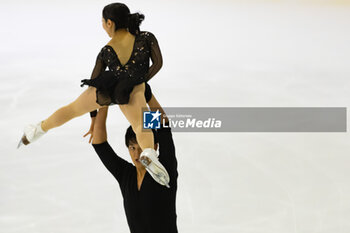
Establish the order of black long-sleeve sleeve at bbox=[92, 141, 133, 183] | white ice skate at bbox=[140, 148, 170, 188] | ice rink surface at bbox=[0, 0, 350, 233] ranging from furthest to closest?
ice rink surface at bbox=[0, 0, 350, 233]
black long-sleeve sleeve at bbox=[92, 141, 133, 183]
white ice skate at bbox=[140, 148, 170, 188]

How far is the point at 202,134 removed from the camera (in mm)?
4977

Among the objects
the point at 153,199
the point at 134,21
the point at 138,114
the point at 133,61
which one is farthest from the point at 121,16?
the point at 153,199

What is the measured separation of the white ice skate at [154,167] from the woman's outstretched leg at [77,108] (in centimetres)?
28

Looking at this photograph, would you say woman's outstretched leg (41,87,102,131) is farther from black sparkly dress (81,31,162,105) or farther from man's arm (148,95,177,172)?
man's arm (148,95,177,172)

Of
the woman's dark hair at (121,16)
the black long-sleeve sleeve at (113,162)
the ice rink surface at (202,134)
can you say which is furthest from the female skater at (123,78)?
the ice rink surface at (202,134)

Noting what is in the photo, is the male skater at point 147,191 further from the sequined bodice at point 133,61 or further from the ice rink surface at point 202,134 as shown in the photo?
the ice rink surface at point 202,134

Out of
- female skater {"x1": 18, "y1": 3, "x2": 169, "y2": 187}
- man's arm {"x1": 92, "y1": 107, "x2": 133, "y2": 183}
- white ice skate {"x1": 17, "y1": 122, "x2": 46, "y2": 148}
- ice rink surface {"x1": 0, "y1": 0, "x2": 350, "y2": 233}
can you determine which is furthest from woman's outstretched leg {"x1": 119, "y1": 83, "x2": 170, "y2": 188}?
ice rink surface {"x1": 0, "y1": 0, "x2": 350, "y2": 233}

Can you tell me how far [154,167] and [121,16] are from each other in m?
0.61

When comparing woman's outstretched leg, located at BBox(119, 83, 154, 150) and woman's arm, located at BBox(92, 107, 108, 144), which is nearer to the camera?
woman's outstretched leg, located at BBox(119, 83, 154, 150)

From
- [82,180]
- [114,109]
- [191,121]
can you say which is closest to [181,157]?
[82,180]

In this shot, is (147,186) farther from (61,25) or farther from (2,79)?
(61,25)

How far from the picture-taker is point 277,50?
7.86m

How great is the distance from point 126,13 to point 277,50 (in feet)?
19.0

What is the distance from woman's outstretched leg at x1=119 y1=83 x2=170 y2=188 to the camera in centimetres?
214
